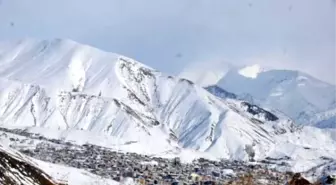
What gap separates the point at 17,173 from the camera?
308 ft

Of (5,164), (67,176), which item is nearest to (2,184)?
(5,164)

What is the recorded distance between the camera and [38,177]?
327 ft

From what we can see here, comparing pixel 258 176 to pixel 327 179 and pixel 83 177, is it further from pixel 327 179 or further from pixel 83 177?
pixel 83 177

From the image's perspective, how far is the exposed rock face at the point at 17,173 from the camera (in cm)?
8800

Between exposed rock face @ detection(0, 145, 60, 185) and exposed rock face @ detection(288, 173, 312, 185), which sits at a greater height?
exposed rock face @ detection(288, 173, 312, 185)

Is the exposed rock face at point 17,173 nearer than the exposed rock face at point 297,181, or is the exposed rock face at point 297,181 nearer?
the exposed rock face at point 297,181

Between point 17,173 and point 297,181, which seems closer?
point 297,181

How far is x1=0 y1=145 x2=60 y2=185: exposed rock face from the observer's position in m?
88.0

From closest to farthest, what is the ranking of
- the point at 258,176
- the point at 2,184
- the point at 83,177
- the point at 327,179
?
the point at 258,176 < the point at 327,179 < the point at 2,184 < the point at 83,177

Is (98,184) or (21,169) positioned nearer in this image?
(21,169)

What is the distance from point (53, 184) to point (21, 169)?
19.2 feet

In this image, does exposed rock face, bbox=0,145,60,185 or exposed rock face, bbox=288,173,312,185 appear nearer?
exposed rock face, bbox=288,173,312,185

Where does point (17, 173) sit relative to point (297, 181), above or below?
below

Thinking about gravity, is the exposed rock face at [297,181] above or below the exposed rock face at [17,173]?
above
